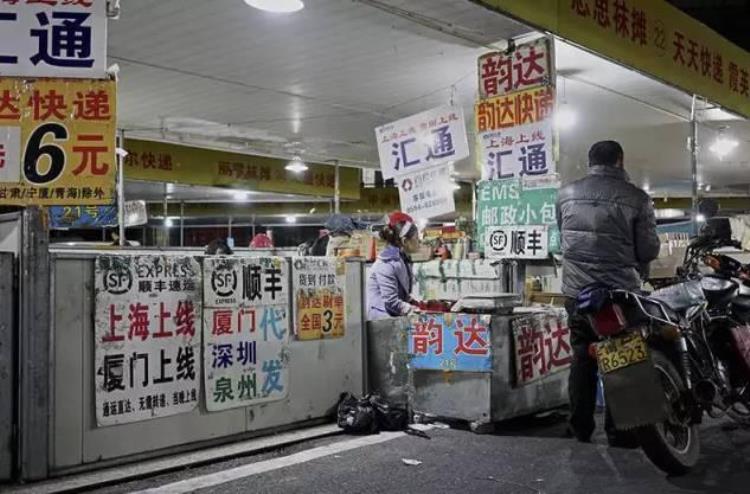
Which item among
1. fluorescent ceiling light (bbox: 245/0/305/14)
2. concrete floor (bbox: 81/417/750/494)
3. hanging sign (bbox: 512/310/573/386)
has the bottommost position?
concrete floor (bbox: 81/417/750/494)

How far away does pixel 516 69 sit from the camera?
24.0 ft

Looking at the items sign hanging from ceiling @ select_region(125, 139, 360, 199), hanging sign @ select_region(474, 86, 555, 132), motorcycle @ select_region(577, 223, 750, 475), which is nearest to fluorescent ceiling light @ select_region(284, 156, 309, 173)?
sign hanging from ceiling @ select_region(125, 139, 360, 199)

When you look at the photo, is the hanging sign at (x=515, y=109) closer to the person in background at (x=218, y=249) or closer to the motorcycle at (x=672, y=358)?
the motorcycle at (x=672, y=358)

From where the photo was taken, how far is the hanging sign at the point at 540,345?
604 cm

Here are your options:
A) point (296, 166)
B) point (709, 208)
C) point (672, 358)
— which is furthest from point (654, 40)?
point (296, 166)

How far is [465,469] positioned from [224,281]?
7.31 ft

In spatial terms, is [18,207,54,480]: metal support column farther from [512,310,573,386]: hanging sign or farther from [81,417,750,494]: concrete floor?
[512,310,573,386]: hanging sign

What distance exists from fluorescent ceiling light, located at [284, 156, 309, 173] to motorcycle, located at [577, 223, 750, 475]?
450 inches

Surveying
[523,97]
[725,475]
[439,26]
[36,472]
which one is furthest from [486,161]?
[36,472]

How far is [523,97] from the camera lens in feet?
23.5

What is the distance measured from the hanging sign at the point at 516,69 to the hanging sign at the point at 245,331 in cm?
312

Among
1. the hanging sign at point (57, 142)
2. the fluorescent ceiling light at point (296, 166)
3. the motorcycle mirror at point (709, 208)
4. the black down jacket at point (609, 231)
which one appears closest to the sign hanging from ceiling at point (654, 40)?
the black down jacket at point (609, 231)

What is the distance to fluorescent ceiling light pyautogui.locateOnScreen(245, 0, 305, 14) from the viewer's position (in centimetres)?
652

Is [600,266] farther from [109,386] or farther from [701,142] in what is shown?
[701,142]
